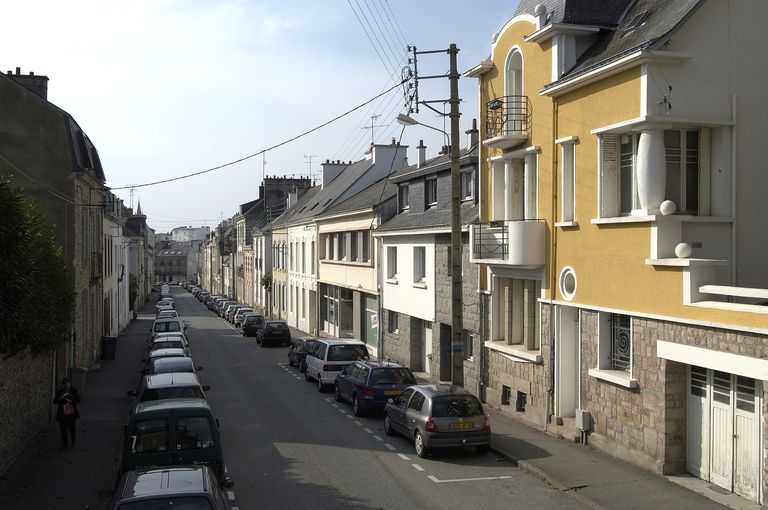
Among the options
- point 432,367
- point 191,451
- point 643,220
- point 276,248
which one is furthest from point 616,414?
point 276,248

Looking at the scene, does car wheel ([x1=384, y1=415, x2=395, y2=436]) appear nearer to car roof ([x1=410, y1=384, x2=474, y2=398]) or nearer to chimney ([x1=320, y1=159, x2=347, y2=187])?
car roof ([x1=410, y1=384, x2=474, y2=398])

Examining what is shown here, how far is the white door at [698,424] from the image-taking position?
13211 mm

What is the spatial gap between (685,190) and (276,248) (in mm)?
47574

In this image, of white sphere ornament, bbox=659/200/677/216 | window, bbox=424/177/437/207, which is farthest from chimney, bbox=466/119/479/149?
white sphere ornament, bbox=659/200/677/216

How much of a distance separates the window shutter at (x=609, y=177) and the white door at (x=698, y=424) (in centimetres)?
373

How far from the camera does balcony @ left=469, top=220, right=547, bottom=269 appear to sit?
1822cm

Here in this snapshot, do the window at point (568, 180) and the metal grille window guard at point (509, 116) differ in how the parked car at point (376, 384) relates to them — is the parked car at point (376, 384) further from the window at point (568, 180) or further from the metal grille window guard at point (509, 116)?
the metal grille window guard at point (509, 116)

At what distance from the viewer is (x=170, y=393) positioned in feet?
53.9

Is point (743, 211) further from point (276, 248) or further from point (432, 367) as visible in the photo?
point (276, 248)

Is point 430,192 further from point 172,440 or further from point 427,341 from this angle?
point 172,440

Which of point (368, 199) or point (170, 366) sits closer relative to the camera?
point (170, 366)

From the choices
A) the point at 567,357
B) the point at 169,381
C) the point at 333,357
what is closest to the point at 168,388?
the point at 169,381

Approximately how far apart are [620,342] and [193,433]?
8720mm

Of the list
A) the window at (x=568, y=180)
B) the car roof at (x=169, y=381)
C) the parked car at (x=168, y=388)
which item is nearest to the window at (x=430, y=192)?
the window at (x=568, y=180)
